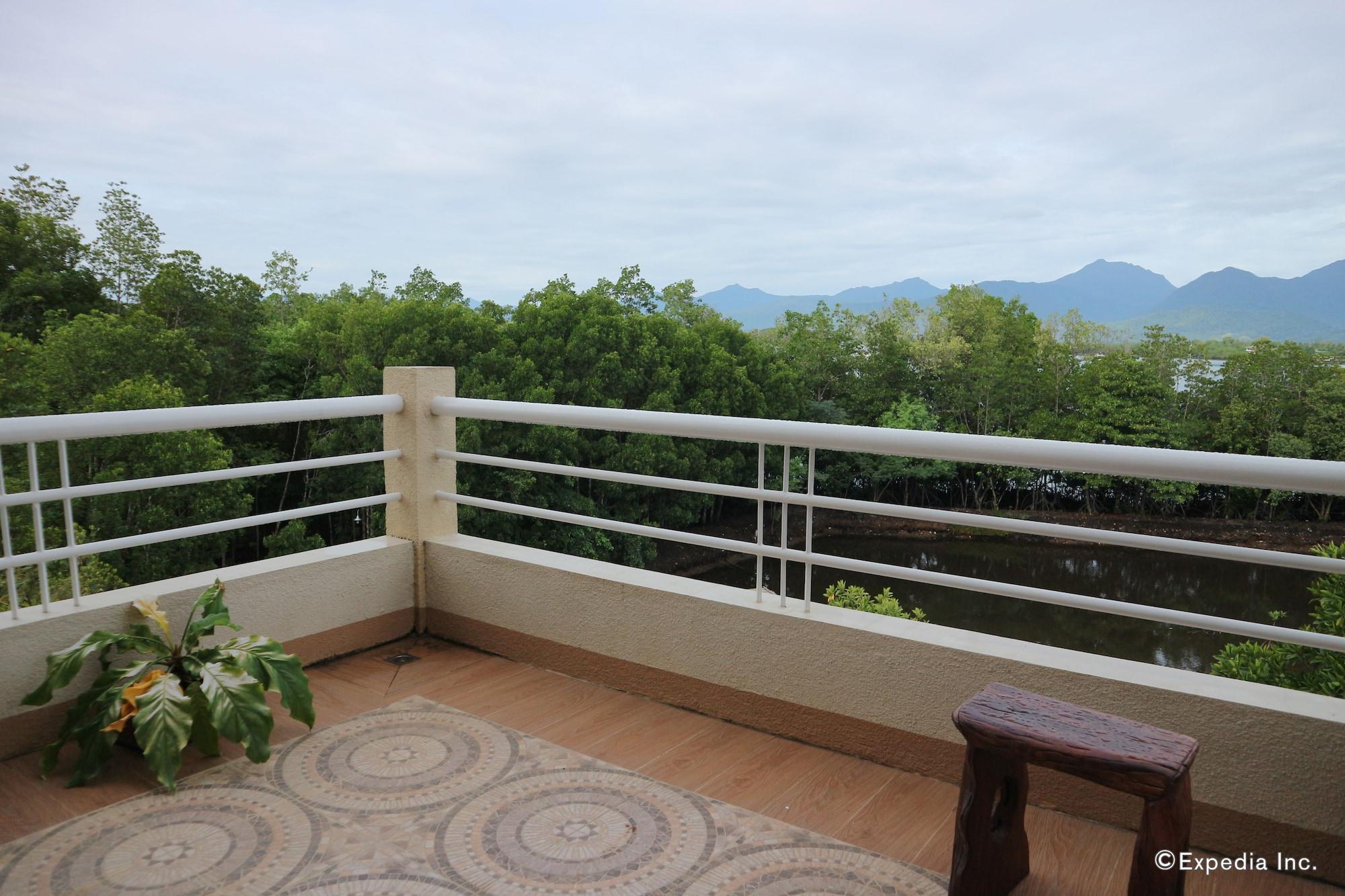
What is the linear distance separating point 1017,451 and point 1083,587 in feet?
103

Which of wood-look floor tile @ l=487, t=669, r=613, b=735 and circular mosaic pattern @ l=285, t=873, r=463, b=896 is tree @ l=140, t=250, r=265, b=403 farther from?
circular mosaic pattern @ l=285, t=873, r=463, b=896

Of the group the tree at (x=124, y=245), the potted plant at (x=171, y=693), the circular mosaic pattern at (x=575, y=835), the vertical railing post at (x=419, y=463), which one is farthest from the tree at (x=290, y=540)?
the circular mosaic pattern at (x=575, y=835)

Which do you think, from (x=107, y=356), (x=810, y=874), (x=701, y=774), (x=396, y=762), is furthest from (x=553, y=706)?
(x=107, y=356)

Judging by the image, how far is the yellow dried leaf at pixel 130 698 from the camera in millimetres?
2439

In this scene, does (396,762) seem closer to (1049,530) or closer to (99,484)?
(99,484)

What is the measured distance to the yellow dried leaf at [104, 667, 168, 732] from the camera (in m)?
2.44

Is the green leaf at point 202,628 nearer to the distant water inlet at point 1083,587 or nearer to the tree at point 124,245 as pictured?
the distant water inlet at point 1083,587

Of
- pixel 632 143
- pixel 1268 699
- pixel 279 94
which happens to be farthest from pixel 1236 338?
pixel 279 94

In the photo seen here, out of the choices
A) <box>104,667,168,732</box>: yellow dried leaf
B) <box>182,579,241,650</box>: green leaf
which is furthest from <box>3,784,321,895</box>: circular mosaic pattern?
<box>182,579,241,650</box>: green leaf

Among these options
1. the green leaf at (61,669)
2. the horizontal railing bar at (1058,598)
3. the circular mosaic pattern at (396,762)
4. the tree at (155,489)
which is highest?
the horizontal railing bar at (1058,598)

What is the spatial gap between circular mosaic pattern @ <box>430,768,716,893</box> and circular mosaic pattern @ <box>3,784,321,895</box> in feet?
1.20

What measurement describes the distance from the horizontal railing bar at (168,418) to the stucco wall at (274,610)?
0.48 metres

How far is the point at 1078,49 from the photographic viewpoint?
5334cm

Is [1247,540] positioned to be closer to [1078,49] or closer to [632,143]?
[1078,49]
